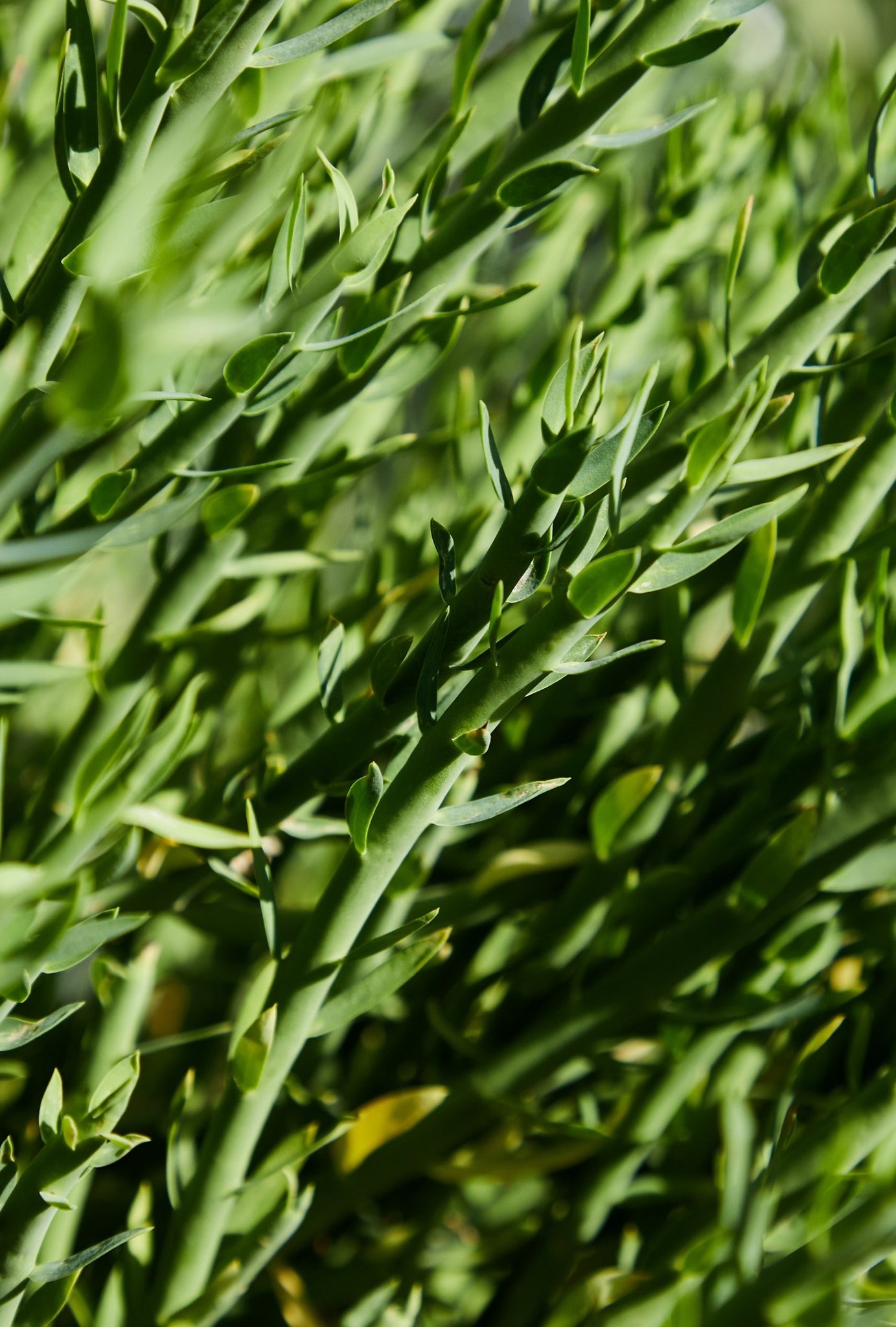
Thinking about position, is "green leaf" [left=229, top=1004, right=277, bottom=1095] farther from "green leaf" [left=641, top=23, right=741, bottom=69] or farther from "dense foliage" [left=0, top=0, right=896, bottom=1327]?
"green leaf" [left=641, top=23, right=741, bottom=69]

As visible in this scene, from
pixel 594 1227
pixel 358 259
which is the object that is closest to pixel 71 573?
pixel 358 259

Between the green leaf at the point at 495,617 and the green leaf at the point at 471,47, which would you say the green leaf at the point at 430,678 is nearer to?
the green leaf at the point at 495,617

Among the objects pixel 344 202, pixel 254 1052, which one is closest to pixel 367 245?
pixel 344 202

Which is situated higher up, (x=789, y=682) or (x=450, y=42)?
(x=450, y=42)

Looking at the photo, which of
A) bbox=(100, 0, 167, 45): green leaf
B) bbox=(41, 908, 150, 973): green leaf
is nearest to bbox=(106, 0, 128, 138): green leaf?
bbox=(100, 0, 167, 45): green leaf

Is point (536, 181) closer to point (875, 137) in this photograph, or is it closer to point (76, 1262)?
point (875, 137)

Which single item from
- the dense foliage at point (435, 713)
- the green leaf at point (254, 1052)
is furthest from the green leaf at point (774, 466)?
the green leaf at point (254, 1052)

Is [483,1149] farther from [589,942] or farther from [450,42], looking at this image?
[450,42]
